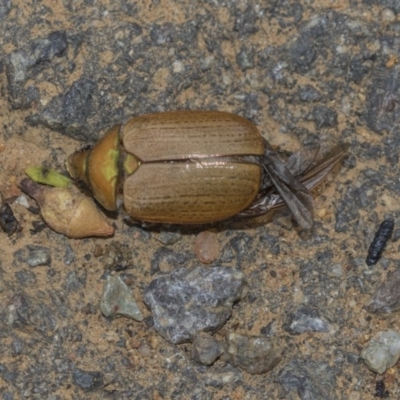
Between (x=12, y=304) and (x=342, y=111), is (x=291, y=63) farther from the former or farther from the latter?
(x=12, y=304)

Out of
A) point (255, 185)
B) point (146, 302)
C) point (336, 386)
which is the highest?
point (255, 185)

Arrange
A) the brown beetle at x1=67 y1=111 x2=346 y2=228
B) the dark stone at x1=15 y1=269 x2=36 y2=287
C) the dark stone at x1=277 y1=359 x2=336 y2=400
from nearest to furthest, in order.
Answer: the brown beetle at x1=67 y1=111 x2=346 y2=228, the dark stone at x1=277 y1=359 x2=336 y2=400, the dark stone at x1=15 y1=269 x2=36 y2=287

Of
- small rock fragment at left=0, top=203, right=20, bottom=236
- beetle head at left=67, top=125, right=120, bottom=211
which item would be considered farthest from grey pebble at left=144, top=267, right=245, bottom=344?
small rock fragment at left=0, top=203, right=20, bottom=236

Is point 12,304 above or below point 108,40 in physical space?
below

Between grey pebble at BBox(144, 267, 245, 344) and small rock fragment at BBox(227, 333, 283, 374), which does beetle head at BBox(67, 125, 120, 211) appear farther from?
small rock fragment at BBox(227, 333, 283, 374)

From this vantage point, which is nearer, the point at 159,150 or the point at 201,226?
the point at 159,150

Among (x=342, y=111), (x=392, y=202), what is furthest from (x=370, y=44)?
(x=392, y=202)

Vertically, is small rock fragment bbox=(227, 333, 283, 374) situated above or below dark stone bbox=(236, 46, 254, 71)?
below
